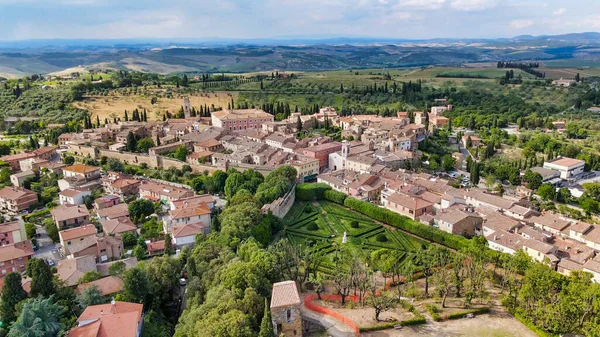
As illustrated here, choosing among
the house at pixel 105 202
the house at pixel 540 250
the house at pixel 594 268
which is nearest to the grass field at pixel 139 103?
the house at pixel 105 202

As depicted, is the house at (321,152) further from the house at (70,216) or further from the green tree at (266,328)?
the green tree at (266,328)

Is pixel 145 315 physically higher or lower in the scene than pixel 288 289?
lower

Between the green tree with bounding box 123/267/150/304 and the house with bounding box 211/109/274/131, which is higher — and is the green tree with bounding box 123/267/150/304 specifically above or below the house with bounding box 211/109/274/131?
below

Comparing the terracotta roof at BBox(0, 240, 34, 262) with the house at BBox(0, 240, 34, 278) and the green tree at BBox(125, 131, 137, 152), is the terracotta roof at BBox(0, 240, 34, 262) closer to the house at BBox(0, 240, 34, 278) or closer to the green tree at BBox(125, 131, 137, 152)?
the house at BBox(0, 240, 34, 278)

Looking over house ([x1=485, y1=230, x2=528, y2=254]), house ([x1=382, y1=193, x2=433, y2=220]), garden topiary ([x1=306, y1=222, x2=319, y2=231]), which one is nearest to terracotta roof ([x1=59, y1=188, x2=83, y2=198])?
garden topiary ([x1=306, y1=222, x2=319, y2=231])

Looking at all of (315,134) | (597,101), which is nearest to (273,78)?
(315,134)

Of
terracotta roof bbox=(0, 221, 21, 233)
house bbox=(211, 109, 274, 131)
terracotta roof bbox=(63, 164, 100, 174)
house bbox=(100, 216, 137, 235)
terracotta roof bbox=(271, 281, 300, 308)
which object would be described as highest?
house bbox=(211, 109, 274, 131)

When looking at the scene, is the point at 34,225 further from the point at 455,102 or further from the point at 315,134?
the point at 455,102

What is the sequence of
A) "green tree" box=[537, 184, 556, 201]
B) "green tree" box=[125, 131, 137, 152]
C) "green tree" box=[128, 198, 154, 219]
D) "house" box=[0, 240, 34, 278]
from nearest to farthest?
"house" box=[0, 240, 34, 278]
"green tree" box=[128, 198, 154, 219]
"green tree" box=[537, 184, 556, 201]
"green tree" box=[125, 131, 137, 152]
